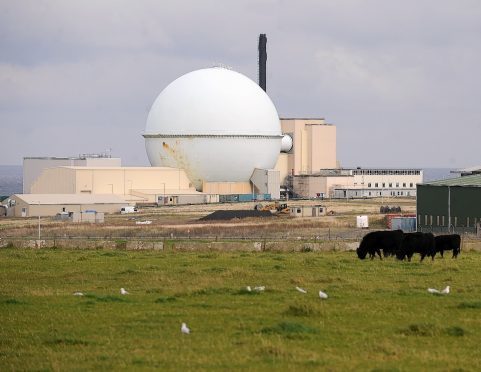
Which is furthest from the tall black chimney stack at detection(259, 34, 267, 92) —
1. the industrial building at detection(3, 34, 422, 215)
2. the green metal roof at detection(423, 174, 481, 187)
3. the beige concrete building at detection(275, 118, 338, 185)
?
the green metal roof at detection(423, 174, 481, 187)

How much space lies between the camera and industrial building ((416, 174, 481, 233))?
51344 millimetres

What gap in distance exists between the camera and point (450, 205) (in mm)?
52781

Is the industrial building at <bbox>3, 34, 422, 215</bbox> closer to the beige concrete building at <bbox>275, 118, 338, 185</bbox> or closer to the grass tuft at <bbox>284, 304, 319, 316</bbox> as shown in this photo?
the beige concrete building at <bbox>275, 118, 338, 185</bbox>

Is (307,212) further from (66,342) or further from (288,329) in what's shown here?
(66,342)

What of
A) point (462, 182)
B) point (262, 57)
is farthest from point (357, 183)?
point (462, 182)

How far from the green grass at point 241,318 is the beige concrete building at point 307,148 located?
73.8 meters

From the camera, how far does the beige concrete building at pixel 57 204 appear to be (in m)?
75.8

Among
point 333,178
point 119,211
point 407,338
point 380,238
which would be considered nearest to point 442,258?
point 380,238

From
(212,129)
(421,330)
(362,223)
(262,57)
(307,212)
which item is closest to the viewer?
(421,330)

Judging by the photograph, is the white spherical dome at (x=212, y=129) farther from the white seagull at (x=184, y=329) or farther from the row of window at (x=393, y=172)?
the white seagull at (x=184, y=329)

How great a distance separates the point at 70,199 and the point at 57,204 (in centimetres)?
187

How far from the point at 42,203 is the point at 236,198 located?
17386mm

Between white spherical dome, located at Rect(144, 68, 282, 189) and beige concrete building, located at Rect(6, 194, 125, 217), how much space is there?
1028 centimetres

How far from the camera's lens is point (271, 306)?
18.5 metres
